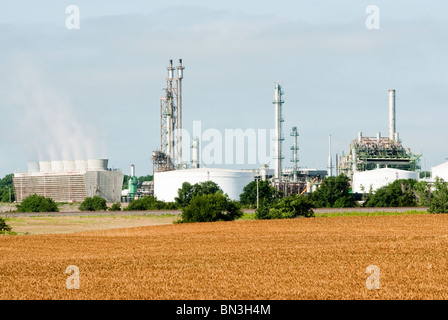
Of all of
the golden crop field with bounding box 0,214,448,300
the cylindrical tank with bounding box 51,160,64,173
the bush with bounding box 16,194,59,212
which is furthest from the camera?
the cylindrical tank with bounding box 51,160,64,173

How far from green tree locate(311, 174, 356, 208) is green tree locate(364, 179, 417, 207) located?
353 centimetres

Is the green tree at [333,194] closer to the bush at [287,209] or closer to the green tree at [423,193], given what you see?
the green tree at [423,193]

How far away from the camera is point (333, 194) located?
117688mm

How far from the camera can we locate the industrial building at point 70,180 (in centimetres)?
16962

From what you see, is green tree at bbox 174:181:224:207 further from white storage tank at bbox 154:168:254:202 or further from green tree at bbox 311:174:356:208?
green tree at bbox 311:174:356:208

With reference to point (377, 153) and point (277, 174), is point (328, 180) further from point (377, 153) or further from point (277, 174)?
point (377, 153)

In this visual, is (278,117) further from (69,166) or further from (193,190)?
(69,166)

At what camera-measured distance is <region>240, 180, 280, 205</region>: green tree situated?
120550mm

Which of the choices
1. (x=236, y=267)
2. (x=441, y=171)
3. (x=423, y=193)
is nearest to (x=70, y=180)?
(x=441, y=171)

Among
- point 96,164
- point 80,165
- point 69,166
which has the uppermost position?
point 96,164

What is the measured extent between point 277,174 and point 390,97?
2577cm

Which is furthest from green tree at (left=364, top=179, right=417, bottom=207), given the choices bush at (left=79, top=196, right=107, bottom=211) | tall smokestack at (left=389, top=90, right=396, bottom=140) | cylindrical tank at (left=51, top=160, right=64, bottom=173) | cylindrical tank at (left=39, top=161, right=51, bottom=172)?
cylindrical tank at (left=39, top=161, right=51, bottom=172)

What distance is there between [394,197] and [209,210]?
165 ft

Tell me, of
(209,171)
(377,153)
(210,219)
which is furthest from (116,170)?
(210,219)
